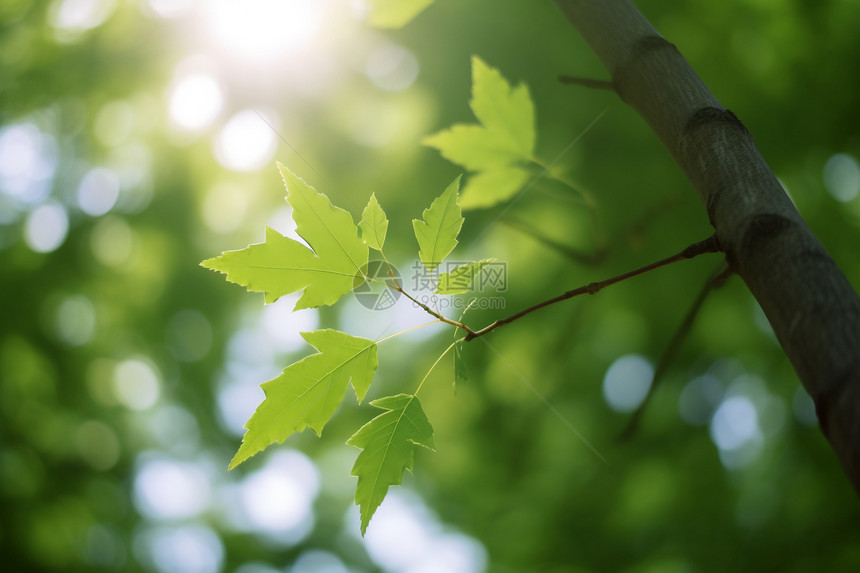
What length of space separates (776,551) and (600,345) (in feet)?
5.02

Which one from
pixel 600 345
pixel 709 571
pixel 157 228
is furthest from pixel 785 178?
pixel 157 228

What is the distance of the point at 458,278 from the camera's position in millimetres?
811

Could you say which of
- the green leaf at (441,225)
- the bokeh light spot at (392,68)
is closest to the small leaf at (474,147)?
the green leaf at (441,225)

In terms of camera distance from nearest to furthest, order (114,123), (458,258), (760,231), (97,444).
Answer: (760,231), (458,258), (114,123), (97,444)

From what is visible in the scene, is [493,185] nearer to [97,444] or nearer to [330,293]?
[330,293]

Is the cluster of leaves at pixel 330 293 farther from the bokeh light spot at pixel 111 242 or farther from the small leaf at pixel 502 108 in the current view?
the bokeh light spot at pixel 111 242

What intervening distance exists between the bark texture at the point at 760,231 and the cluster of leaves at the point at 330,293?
0.99ft

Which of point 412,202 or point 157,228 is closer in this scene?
point 412,202

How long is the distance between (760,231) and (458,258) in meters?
1.76

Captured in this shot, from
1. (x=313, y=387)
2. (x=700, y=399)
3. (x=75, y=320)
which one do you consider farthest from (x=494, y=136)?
(x=75, y=320)

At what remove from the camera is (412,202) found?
102 inches

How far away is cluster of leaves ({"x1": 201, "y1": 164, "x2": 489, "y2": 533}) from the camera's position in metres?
0.75

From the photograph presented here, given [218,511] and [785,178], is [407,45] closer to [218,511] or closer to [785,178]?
[785,178]

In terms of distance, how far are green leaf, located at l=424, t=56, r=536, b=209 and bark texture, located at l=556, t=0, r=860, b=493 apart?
1.63 ft
